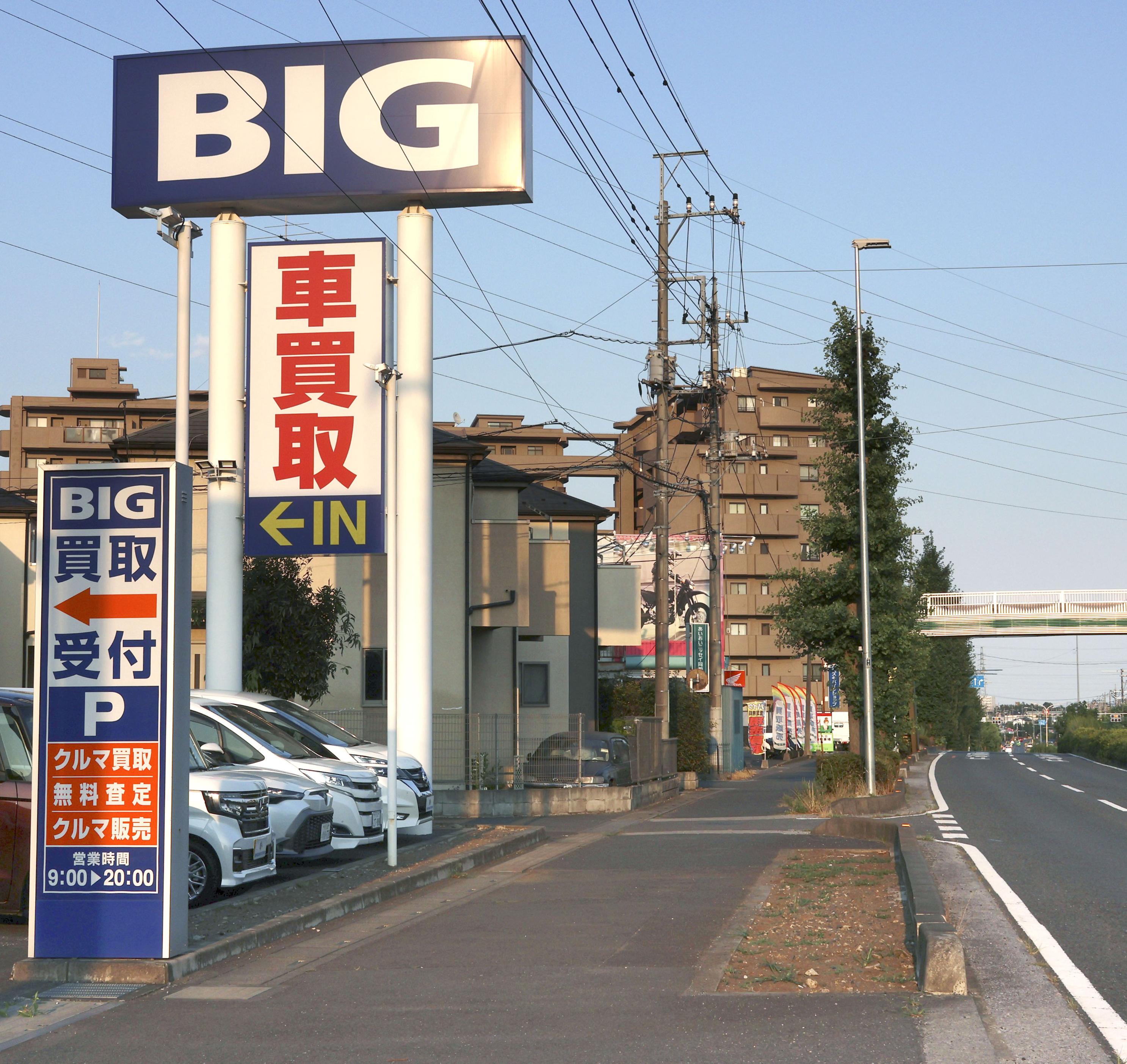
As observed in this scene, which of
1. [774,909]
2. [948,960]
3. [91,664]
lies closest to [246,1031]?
[91,664]

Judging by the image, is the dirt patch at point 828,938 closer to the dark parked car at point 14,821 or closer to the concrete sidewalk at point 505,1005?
the concrete sidewalk at point 505,1005

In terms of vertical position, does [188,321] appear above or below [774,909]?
above

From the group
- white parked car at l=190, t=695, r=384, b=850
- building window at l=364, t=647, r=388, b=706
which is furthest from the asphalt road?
building window at l=364, t=647, r=388, b=706

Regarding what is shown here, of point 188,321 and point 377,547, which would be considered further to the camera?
point 377,547

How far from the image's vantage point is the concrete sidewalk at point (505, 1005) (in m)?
6.74

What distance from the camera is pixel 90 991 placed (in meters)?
8.20

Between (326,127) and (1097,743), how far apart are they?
196 ft

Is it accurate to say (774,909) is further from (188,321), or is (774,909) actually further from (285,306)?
(285,306)

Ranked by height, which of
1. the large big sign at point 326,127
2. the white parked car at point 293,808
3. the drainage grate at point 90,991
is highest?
the large big sign at point 326,127

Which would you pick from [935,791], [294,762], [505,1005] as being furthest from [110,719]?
[935,791]

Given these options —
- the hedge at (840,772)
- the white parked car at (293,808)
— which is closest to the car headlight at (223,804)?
the white parked car at (293,808)

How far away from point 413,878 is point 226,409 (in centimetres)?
928

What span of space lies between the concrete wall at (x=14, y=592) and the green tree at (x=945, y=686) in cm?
4626

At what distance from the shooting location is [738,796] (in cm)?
3086
